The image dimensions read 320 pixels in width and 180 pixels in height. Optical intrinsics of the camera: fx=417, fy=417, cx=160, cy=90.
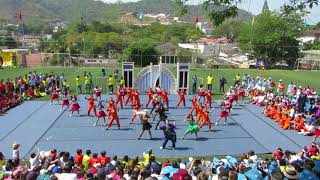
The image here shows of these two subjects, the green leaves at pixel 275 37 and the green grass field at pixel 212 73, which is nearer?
the green grass field at pixel 212 73

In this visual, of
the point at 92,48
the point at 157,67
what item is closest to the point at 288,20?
the point at 92,48

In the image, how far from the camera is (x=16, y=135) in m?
16.8

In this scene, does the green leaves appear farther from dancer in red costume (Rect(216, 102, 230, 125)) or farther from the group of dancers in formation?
dancer in red costume (Rect(216, 102, 230, 125))

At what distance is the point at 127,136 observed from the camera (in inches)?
666

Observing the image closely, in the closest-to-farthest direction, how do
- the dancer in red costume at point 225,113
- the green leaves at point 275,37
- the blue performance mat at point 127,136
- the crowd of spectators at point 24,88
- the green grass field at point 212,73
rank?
1. the blue performance mat at point 127,136
2. the dancer in red costume at point 225,113
3. the crowd of spectators at point 24,88
4. the green grass field at point 212,73
5. the green leaves at point 275,37

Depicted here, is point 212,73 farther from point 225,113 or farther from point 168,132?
point 168,132

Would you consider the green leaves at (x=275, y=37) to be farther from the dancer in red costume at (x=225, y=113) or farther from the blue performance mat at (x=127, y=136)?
the dancer in red costume at (x=225, y=113)

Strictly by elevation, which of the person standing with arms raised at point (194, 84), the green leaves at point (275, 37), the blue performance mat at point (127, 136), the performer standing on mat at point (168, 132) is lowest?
the blue performance mat at point (127, 136)

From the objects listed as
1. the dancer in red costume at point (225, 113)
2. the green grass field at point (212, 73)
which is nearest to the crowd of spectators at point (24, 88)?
the green grass field at point (212, 73)

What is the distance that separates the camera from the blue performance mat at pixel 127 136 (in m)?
15.3

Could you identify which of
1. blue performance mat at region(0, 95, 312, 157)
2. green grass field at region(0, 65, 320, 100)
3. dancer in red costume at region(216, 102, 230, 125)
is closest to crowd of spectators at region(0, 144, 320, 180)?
blue performance mat at region(0, 95, 312, 157)

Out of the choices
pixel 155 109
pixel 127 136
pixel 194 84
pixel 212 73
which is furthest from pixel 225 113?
pixel 212 73

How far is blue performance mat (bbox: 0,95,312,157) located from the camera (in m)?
15.3

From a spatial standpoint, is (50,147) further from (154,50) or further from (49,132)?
(154,50)
